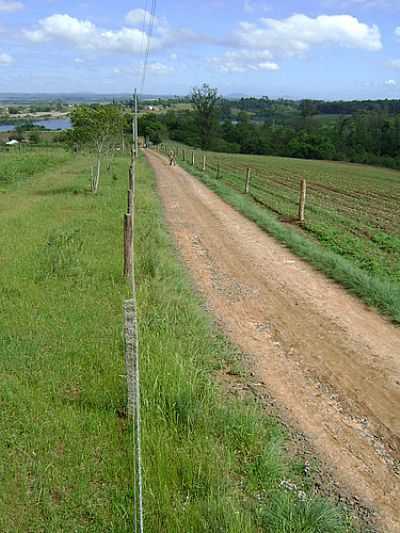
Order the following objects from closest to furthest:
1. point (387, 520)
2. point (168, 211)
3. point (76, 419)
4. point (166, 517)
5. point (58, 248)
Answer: point (166, 517) < point (387, 520) < point (76, 419) < point (58, 248) < point (168, 211)

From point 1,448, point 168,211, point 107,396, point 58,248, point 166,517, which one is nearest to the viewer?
point 166,517

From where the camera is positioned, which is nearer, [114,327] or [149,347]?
[149,347]

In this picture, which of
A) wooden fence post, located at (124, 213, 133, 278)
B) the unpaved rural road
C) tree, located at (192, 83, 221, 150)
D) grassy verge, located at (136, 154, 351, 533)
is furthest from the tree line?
grassy verge, located at (136, 154, 351, 533)

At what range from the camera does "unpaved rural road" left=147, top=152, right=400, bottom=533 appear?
465 centimetres

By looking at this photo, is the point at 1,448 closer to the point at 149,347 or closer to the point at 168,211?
the point at 149,347

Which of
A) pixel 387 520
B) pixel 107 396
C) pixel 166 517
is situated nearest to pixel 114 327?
pixel 107 396

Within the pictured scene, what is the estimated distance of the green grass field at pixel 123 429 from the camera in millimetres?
3615

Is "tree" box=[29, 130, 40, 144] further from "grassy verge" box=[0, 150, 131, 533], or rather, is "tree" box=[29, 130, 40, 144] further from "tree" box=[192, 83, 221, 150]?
"grassy verge" box=[0, 150, 131, 533]

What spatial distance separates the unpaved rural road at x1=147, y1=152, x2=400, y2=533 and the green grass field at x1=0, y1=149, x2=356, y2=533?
16.3 inches

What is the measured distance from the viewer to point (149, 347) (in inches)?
237

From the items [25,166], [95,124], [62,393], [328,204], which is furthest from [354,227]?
[25,166]

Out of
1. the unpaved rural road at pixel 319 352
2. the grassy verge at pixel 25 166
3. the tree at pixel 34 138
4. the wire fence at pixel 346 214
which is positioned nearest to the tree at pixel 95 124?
the wire fence at pixel 346 214

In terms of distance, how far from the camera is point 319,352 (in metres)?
6.90

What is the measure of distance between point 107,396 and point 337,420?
2377 millimetres
